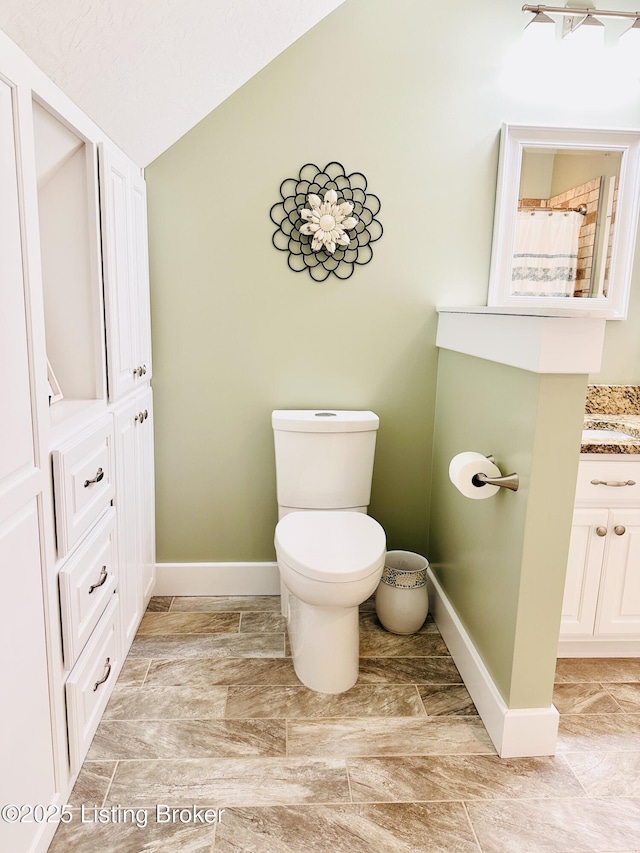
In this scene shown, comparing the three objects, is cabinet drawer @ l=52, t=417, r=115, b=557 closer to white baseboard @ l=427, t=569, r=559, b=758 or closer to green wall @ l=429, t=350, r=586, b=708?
green wall @ l=429, t=350, r=586, b=708

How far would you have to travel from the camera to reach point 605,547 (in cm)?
206


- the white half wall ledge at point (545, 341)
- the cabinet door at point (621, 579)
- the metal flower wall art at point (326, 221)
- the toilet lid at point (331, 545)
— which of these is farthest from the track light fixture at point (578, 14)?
the toilet lid at point (331, 545)

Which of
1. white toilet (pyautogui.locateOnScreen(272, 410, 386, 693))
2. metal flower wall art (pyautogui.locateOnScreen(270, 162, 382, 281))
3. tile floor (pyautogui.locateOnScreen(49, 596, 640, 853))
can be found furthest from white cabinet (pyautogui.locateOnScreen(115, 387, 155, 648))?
metal flower wall art (pyautogui.locateOnScreen(270, 162, 382, 281))

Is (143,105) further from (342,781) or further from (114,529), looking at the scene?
(342,781)

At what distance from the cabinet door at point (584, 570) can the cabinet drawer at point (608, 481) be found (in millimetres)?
46

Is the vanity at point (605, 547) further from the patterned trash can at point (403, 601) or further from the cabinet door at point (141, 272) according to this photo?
the cabinet door at point (141, 272)

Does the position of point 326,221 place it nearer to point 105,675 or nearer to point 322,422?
point 322,422

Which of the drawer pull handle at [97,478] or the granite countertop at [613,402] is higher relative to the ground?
the granite countertop at [613,402]

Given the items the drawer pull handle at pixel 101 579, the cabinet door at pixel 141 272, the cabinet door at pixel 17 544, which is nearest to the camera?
the cabinet door at pixel 17 544

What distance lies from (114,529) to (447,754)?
1.15 metres

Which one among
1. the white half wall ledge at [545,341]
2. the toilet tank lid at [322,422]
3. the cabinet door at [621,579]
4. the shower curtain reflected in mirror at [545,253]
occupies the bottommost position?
the cabinet door at [621,579]

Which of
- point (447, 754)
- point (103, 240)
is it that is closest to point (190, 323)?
point (103, 240)

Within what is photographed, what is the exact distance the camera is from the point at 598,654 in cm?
223

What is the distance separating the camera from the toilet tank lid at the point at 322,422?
7.67 feet
